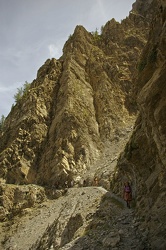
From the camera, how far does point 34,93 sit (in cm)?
5462

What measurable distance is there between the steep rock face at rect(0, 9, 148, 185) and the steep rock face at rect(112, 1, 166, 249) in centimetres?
2391

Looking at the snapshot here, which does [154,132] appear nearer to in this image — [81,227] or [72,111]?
[81,227]

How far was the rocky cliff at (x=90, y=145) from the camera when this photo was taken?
15.8m

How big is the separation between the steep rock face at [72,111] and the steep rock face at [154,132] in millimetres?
23913

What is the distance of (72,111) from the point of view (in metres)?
50.9

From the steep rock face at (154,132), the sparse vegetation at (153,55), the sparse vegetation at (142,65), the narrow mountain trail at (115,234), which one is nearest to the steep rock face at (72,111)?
the narrow mountain trail at (115,234)

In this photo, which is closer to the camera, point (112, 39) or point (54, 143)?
point (54, 143)

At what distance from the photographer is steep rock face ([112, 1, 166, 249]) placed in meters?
14.2

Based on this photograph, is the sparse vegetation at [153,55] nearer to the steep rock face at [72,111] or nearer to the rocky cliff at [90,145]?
the rocky cliff at [90,145]

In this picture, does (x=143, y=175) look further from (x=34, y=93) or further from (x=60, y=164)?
(x=34, y=93)

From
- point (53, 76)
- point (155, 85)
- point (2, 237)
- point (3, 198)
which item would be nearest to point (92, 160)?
point (3, 198)

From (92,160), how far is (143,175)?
25.8m

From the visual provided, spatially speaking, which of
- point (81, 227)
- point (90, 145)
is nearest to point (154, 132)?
point (81, 227)

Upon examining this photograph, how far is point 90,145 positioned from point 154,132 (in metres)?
33.1
